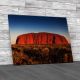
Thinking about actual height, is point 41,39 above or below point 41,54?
above

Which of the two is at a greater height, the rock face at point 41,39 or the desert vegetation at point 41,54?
the rock face at point 41,39

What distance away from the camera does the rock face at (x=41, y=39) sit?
6809 millimetres

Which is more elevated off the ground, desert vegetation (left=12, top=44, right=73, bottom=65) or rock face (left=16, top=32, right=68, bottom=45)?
rock face (left=16, top=32, right=68, bottom=45)

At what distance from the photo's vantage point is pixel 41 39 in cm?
700

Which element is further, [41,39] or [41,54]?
[41,39]

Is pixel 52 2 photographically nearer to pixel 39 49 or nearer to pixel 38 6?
pixel 38 6

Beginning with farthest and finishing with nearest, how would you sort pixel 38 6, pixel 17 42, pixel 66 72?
pixel 38 6, pixel 17 42, pixel 66 72

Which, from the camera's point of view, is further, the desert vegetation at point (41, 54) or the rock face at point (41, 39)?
the rock face at point (41, 39)

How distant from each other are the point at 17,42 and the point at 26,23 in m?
0.64

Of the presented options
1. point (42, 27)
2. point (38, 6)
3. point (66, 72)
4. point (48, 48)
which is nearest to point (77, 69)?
point (66, 72)

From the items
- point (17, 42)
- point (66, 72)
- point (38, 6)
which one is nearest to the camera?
point (66, 72)

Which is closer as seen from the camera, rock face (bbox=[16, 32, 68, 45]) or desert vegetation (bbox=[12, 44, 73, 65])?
desert vegetation (bbox=[12, 44, 73, 65])

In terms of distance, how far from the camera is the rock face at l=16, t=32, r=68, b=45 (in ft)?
22.3

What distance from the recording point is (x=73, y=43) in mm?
7504
